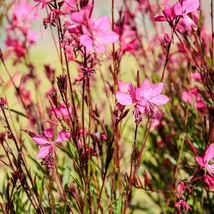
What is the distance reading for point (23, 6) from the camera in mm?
1794

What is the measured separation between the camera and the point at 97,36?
0.89 metres

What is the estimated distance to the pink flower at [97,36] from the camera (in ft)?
2.82

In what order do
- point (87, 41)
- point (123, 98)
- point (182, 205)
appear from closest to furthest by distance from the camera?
1. point (87, 41)
2. point (123, 98)
3. point (182, 205)

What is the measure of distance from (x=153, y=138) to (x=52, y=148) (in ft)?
3.09

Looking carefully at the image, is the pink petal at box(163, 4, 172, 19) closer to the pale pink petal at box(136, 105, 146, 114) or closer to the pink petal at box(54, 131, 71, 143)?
the pale pink petal at box(136, 105, 146, 114)

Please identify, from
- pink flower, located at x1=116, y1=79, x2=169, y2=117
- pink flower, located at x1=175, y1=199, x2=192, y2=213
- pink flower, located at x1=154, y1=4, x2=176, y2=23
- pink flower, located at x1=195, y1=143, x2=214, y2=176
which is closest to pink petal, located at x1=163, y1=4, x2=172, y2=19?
pink flower, located at x1=154, y1=4, x2=176, y2=23

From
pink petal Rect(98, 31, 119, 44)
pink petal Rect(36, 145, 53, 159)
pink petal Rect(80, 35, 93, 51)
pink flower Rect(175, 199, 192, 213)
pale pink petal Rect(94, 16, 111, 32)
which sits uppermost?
pale pink petal Rect(94, 16, 111, 32)

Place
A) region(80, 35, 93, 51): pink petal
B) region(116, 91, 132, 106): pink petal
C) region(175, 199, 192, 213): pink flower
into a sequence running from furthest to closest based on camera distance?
region(175, 199, 192, 213): pink flower
region(116, 91, 132, 106): pink petal
region(80, 35, 93, 51): pink petal

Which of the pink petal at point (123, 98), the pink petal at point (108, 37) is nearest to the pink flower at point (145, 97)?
the pink petal at point (123, 98)

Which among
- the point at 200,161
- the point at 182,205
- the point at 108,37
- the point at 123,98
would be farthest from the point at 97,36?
the point at 182,205

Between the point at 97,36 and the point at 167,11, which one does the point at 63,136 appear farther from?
the point at 167,11

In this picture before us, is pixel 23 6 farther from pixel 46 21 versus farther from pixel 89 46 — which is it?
pixel 89 46

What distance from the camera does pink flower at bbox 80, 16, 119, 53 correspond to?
859 mm

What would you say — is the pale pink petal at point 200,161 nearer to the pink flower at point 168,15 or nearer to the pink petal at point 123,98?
the pink petal at point 123,98
